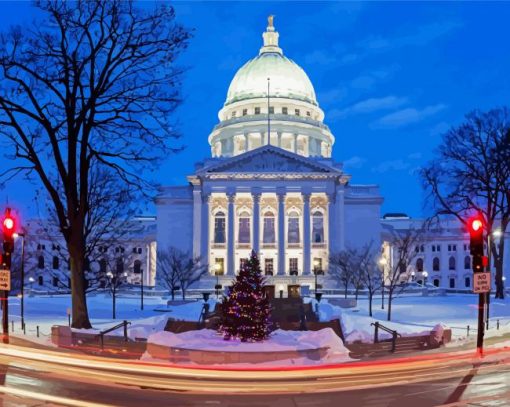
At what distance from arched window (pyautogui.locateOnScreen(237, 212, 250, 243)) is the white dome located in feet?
89.2

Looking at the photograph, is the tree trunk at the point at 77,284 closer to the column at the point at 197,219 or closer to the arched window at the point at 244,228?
the column at the point at 197,219

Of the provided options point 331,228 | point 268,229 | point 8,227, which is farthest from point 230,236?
point 8,227

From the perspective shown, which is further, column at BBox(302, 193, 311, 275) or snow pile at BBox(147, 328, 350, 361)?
column at BBox(302, 193, 311, 275)

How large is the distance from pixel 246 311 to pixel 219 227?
2657 inches

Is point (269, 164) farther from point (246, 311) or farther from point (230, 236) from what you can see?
point (246, 311)

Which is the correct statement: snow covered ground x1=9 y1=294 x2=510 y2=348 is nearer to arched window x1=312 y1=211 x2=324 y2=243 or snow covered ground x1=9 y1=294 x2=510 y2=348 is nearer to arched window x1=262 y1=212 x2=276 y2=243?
arched window x1=262 y1=212 x2=276 y2=243

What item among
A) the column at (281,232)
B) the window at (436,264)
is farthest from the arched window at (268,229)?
the window at (436,264)

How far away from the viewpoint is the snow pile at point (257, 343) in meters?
17.6

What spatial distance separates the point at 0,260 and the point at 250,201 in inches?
2601

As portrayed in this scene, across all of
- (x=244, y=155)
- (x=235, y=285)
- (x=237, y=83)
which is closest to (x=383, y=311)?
(x=235, y=285)

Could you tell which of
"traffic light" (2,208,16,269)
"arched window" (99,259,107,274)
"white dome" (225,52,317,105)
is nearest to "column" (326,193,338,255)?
"arched window" (99,259,107,274)

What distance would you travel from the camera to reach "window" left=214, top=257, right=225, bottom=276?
83.6 metres

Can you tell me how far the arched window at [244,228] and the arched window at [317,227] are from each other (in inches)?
328

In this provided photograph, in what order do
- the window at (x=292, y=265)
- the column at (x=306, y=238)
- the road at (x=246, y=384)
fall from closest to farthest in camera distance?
the road at (x=246, y=384), the column at (x=306, y=238), the window at (x=292, y=265)
